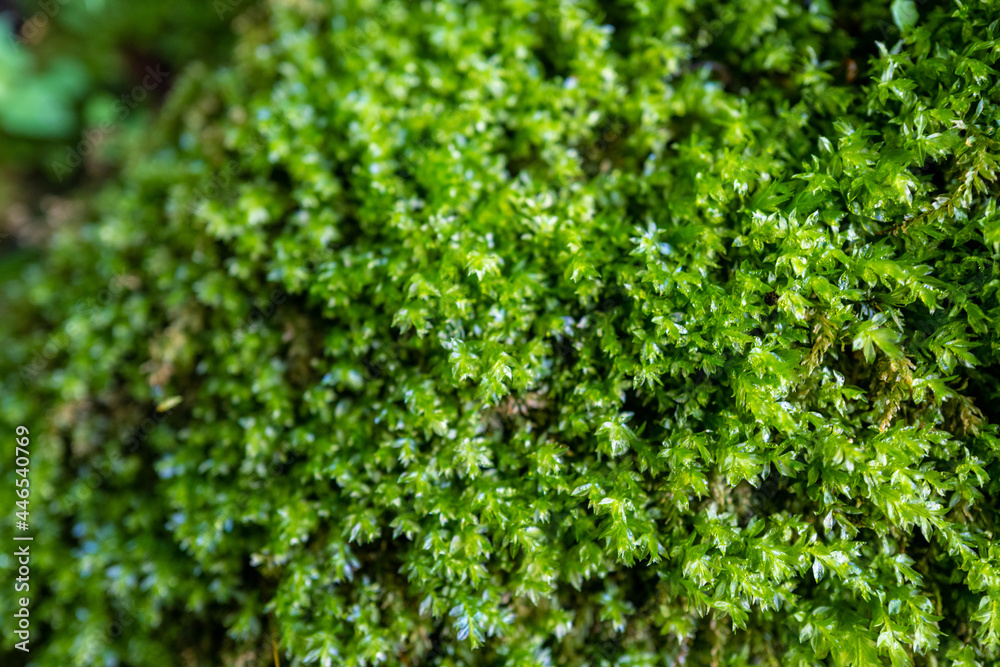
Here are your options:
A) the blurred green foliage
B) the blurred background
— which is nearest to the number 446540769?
the blurred background

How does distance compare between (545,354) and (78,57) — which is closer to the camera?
(545,354)

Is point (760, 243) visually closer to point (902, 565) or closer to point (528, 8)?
point (902, 565)

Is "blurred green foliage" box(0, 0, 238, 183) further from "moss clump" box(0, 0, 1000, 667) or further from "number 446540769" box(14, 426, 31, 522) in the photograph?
"number 446540769" box(14, 426, 31, 522)

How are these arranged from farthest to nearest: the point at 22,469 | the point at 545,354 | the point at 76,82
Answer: the point at 76,82 < the point at 22,469 < the point at 545,354

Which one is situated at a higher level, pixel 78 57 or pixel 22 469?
pixel 78 57

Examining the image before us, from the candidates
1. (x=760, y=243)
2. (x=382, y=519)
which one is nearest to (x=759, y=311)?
(x=760, y=243)

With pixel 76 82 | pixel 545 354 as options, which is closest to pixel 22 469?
pixel 76 82

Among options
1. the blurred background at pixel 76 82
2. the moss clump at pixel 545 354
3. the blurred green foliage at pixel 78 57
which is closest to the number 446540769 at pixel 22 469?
the moss clump at pixel 545 354

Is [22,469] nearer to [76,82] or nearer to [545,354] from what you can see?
[76,82]

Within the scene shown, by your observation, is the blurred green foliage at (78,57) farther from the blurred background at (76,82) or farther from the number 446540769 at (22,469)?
the number 446540769 at (22,469)
